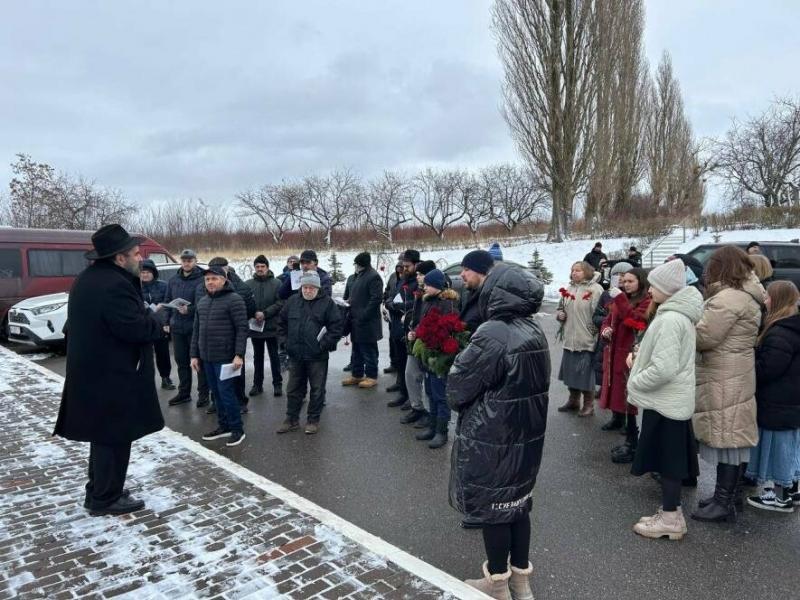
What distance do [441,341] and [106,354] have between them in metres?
2.47

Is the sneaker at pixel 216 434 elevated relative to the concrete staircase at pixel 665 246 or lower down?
lower down

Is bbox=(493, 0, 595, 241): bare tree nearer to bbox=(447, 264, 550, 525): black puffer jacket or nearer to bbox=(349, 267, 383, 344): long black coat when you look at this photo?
bbox=(349, 267, 383, 344): long black coat

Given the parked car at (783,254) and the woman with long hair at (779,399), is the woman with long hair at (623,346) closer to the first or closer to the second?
the woman with long hair at (779,399)

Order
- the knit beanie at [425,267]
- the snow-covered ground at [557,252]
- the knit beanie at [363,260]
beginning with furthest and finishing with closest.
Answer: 1. the snow-covered ground at [557,252]
2. the knit beanie at [363,260]
3. the knit beanie at [425,267]

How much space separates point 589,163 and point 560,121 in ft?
8.78

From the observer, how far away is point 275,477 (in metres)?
4.66

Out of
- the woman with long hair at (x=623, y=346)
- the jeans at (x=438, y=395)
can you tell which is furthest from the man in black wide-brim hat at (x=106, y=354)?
the woman with long hair at (x=623, y=346)

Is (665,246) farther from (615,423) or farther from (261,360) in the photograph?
(261,360)

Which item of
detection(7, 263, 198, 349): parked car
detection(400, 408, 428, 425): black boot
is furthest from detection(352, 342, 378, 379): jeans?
detection(7, 263, 198, 349): parked car

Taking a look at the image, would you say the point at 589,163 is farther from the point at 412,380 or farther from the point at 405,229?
the point at 412,380

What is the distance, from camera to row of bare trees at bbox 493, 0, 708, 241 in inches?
1009

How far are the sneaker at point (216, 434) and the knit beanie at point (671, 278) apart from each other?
14.4 feet

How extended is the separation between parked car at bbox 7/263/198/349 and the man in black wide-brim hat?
6841 mm

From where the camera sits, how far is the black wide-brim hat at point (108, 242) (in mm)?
3670
